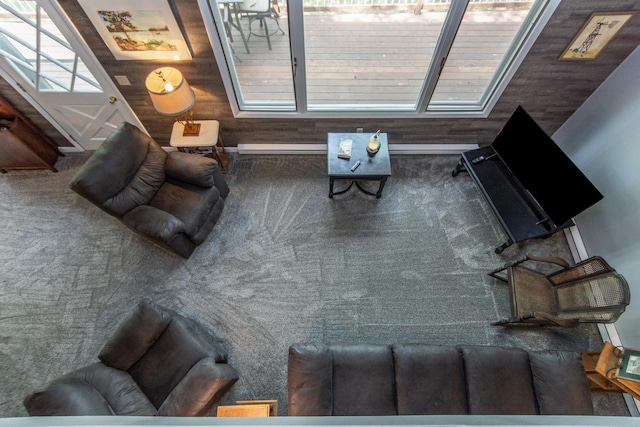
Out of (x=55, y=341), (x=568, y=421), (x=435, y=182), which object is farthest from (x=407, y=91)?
(x=55, y=341)

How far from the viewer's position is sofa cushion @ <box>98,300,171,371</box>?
7.21ft

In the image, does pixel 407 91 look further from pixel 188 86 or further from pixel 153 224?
pixel 153 224

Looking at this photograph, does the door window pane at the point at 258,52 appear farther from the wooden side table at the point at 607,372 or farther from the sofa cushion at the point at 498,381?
the wooden side table at the point at 607,372

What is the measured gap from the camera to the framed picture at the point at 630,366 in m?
2.00

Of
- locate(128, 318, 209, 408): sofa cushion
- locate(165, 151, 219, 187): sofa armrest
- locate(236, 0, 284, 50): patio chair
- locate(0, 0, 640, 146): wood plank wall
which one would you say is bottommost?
locate(128, 318, 209, 408): sofa cushion

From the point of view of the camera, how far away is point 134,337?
222cm

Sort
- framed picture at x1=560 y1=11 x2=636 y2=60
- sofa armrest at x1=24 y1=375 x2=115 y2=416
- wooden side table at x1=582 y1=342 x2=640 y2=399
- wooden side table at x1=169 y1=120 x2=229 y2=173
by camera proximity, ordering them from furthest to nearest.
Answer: wooden side table at x1=169 y1=120 x2=229 y2=173 < framed picture at x1=560 y1=11 x2=636 y2=60 < wooden side table at x1=582 y1=342 x2=640 y2=399 < sofa armrest at x1=24 y1=375 x2=115 y2=416

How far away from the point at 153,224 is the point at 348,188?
193cm

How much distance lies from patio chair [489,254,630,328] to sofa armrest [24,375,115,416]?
3019 mm

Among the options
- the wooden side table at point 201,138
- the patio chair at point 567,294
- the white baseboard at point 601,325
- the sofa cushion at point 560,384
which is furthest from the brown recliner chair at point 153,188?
the white baseboard at point 601,325

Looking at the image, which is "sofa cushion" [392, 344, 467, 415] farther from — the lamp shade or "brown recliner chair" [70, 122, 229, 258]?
the lamp shade

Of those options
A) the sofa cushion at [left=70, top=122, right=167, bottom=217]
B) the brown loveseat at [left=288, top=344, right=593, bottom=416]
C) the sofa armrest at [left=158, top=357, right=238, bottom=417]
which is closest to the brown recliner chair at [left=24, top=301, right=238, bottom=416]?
the sofa armrest at [left=158, top=357, right=238, bottom=417]

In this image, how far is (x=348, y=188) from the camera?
3.43m

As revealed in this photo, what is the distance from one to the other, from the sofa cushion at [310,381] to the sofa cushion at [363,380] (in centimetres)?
7
